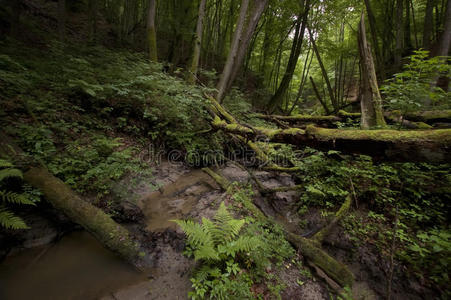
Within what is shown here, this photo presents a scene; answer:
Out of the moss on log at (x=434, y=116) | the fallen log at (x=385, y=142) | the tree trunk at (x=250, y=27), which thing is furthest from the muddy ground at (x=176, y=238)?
the tree trunk at (x=250, y=27)

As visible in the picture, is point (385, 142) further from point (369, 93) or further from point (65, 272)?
point (65, 272)

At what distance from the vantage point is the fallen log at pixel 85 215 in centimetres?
266

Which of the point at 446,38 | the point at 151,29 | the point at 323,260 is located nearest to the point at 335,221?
the point at 323,260

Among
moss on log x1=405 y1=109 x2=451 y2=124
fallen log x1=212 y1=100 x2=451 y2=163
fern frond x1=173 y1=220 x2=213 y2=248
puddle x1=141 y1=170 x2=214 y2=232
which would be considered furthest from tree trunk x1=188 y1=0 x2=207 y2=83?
moss on log x1=405 y1=109 x2=451 y2=124

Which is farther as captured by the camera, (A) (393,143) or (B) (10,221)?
(A) (393,143)

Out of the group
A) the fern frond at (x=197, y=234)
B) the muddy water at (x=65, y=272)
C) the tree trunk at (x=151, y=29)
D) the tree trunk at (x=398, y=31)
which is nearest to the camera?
the muddy water at (x=65, y=272)

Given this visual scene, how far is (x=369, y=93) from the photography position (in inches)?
188

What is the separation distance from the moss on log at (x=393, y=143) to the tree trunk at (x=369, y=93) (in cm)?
240

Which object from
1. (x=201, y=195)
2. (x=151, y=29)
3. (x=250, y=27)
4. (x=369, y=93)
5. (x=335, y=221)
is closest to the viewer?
(x=335, y=221)

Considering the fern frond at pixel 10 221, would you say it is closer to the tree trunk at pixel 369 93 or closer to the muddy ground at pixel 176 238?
the muddy ground at pixel 176 238

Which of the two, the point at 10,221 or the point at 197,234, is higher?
the point at 10,221

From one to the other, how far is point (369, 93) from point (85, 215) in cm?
695

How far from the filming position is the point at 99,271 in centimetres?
250

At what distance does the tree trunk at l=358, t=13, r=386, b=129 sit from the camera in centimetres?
447
